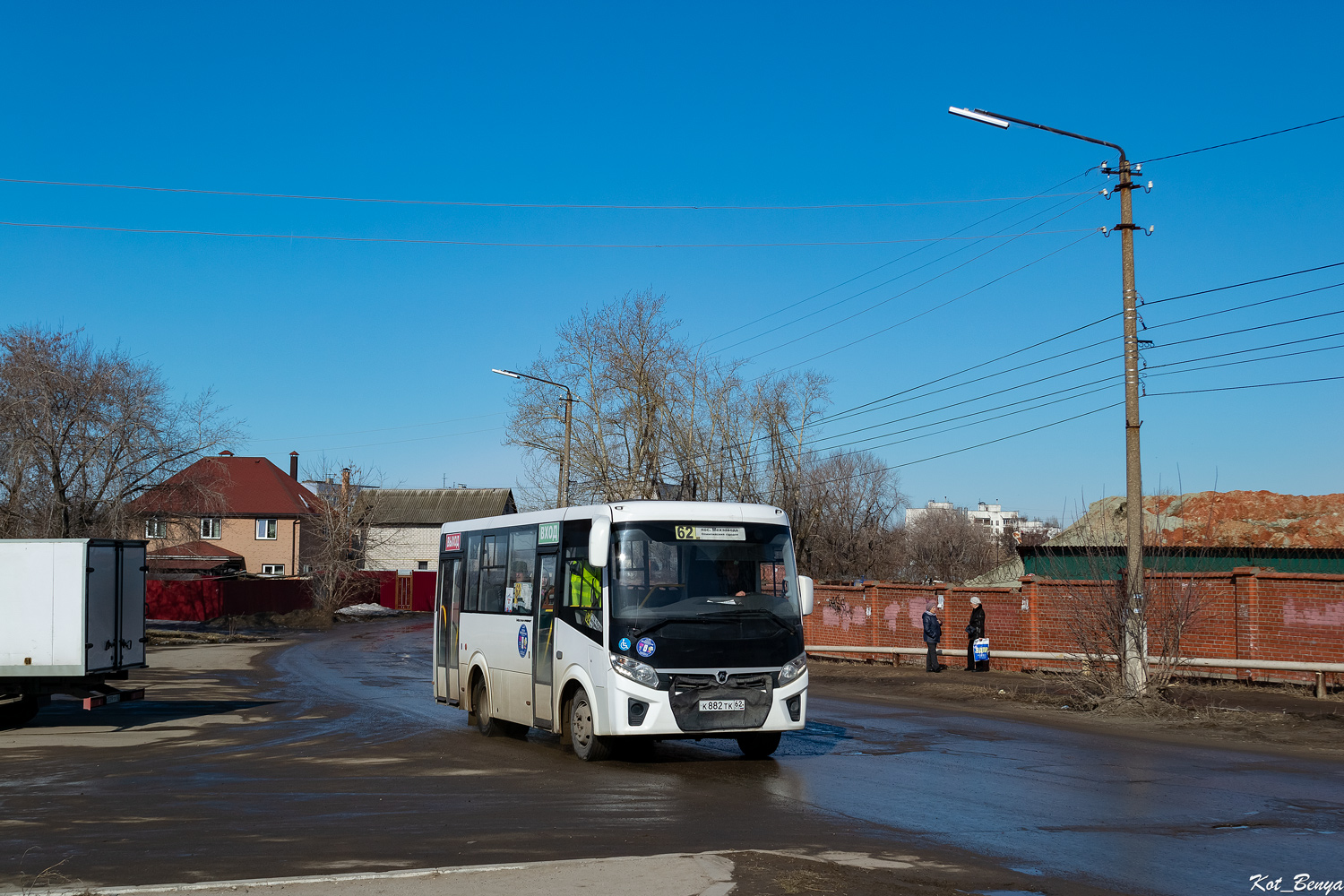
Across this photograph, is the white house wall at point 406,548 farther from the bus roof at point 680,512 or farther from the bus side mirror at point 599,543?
the bus side mirror at point 599,543

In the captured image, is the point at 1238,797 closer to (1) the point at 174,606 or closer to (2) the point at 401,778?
(2) the point at 401,778

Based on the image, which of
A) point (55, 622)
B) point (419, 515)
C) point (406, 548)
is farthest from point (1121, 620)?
point (419, 515)

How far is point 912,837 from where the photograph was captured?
853 cm

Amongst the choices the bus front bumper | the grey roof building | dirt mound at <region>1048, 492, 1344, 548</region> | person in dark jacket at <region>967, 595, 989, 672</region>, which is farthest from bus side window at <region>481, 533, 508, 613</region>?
the grey roof building

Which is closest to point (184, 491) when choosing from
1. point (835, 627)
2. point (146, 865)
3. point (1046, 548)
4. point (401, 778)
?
point (835, 627)

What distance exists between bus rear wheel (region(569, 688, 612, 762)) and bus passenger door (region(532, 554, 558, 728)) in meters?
0.53

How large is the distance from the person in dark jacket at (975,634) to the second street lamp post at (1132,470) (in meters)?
7.02

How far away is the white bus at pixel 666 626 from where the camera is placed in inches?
483

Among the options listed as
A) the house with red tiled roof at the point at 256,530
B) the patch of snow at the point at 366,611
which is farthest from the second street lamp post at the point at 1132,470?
the house with red tiled roof at the point at 256,530

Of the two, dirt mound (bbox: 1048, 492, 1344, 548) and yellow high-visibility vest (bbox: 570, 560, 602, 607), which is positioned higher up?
dirt mound (bbox: 1048, 492, 1344, 548)

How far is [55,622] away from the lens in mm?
16891

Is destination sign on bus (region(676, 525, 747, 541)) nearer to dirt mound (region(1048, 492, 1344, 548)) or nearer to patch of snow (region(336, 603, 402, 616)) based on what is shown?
dirt mound (region(1048, 492, 1344, 548))

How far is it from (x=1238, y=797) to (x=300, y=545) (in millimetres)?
75155

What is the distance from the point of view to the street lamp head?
659 inches
